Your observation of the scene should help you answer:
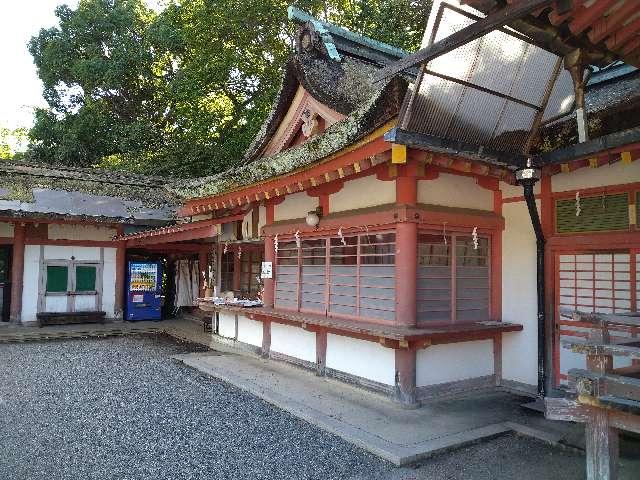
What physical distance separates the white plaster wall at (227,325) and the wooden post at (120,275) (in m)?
5.48

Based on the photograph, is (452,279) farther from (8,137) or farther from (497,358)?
(8,137)

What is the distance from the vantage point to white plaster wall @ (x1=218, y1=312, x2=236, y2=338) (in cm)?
1032

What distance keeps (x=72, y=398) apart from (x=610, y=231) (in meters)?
7.25

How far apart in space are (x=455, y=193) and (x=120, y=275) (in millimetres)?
11753

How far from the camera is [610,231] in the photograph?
5.54 meters

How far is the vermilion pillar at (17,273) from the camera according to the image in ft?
43.4

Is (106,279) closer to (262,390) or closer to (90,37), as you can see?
(262,390)

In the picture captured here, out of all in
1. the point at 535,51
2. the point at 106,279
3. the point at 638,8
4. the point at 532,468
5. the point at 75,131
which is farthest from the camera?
the point at 75,131

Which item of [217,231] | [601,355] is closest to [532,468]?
[601,355]

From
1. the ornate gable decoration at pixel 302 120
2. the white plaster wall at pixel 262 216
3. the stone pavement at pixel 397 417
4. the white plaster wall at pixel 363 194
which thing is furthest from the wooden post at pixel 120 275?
the white plaster wall at pixel 363 194

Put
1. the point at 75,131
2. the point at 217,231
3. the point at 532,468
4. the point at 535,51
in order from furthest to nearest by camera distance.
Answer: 1. the point at 75,131
2. the point at 217,231
3. the point at 535,51
4. the point at 532,468

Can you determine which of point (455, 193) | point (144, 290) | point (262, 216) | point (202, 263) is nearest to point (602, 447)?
point (455, 193)

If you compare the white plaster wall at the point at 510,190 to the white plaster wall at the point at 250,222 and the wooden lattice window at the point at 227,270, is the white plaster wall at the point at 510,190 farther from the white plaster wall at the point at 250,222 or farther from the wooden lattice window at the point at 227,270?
the wooden lattice window at the point at 227,270

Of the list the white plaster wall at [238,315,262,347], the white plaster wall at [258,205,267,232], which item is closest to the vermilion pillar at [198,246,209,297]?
the white plaster wall at [238,315,262,347]
